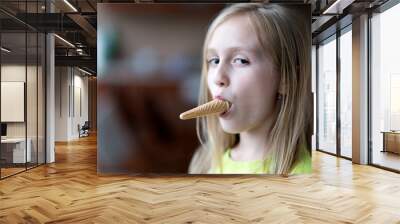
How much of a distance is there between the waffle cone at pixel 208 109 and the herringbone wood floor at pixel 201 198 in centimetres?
106

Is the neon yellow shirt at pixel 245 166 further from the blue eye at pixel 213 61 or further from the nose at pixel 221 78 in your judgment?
the blue eye at pixel 213 61

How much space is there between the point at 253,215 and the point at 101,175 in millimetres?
3452

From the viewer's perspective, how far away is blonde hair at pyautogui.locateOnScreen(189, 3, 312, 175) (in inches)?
224

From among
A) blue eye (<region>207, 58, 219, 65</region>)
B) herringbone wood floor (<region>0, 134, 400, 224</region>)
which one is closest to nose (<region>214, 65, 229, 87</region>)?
blue eye (<region>207, 58, 219, 65</region>)

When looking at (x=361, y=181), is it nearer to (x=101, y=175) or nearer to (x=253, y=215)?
(x=253, y=215)

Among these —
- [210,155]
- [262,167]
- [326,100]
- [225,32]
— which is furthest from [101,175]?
[326,100]

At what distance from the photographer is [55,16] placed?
7934 mm

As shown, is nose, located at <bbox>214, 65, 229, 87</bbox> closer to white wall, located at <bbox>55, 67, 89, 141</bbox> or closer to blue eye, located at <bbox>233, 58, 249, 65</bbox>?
blue eye, located at <bbox>233, 58, 249, 65</bbox>

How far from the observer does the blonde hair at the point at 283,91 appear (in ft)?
18.7

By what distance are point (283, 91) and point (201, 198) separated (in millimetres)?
2057

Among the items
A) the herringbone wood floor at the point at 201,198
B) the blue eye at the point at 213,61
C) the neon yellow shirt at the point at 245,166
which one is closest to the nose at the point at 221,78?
the blue eye at the point at 213,61

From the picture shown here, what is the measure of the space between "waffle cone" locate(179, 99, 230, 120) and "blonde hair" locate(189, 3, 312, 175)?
0.30 ft

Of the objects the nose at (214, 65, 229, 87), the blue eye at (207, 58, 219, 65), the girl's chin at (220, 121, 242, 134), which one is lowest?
the girl's chin at (220, 121, 242, 134)

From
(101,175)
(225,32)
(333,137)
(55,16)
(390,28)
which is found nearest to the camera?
(225,32)
